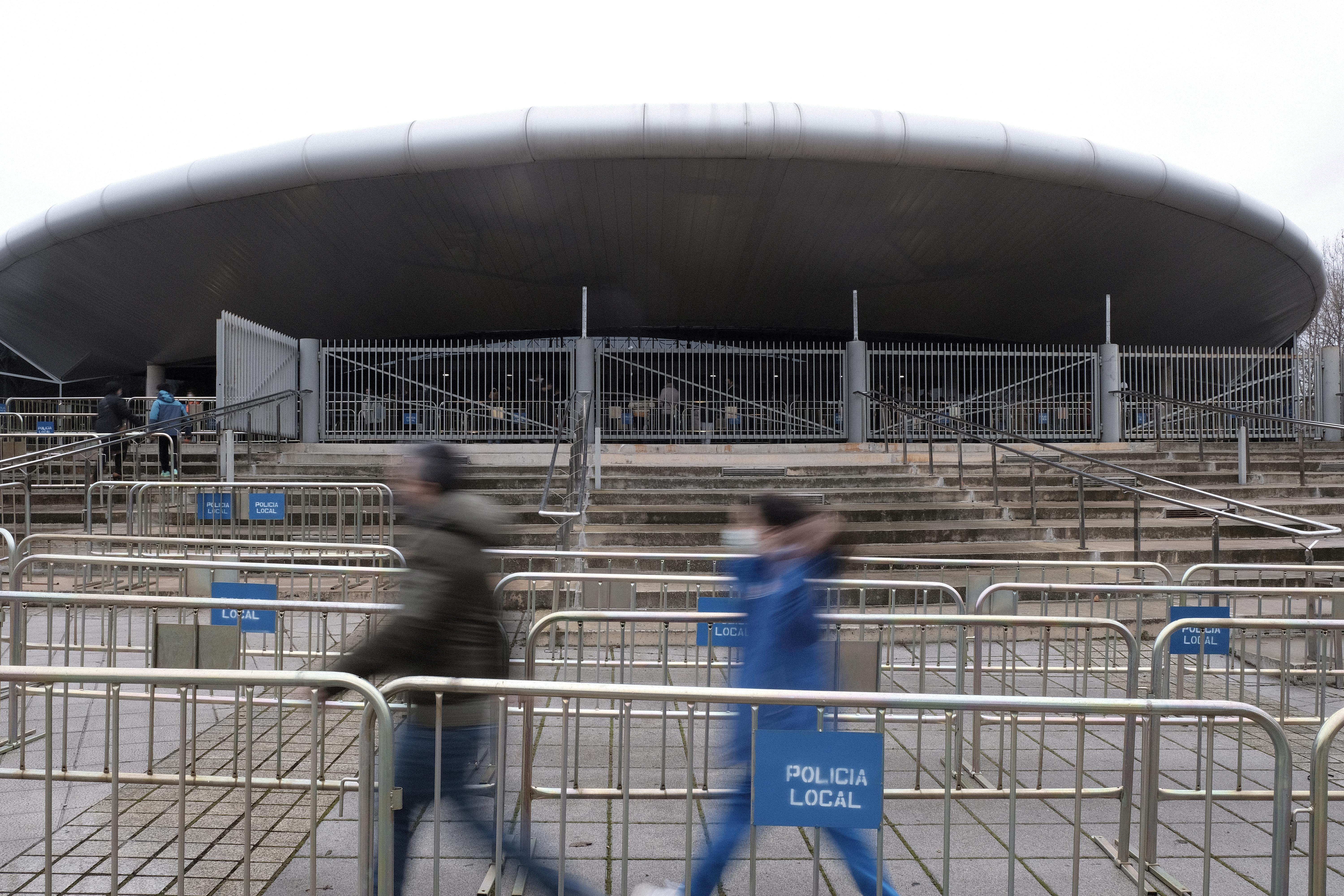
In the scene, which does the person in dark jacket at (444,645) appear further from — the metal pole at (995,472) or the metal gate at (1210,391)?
the metal gate at (1210,391)

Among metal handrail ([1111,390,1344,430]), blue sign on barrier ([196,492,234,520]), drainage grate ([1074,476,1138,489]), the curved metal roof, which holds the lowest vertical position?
blue sign on barrier ([196,492,234,520])

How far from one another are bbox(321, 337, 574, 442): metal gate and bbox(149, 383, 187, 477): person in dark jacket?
317 cm

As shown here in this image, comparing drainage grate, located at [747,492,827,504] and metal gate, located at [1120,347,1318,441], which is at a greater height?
metal gate, located at [1120,347,1318,441]

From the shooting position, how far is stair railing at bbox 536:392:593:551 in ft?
32.2

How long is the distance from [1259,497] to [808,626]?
14.1 meters

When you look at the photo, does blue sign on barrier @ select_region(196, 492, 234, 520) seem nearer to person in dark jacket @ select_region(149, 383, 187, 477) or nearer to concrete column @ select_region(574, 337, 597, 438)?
person in dark jacket @ select_region(149, 383, 187, 477)

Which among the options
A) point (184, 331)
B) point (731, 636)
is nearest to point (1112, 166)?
point (731, 636)

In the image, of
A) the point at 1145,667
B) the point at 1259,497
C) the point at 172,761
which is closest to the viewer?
the point at 172,761

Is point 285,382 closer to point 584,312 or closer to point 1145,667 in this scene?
point 584,312

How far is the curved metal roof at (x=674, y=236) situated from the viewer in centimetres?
1977

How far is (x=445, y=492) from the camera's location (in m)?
3.55

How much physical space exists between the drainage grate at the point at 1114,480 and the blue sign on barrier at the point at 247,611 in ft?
36.1

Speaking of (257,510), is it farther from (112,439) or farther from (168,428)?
(168,428)

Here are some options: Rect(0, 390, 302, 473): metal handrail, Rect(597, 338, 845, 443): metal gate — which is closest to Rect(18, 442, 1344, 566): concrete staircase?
Rect(0, 390, 302, 473): metal handrail
